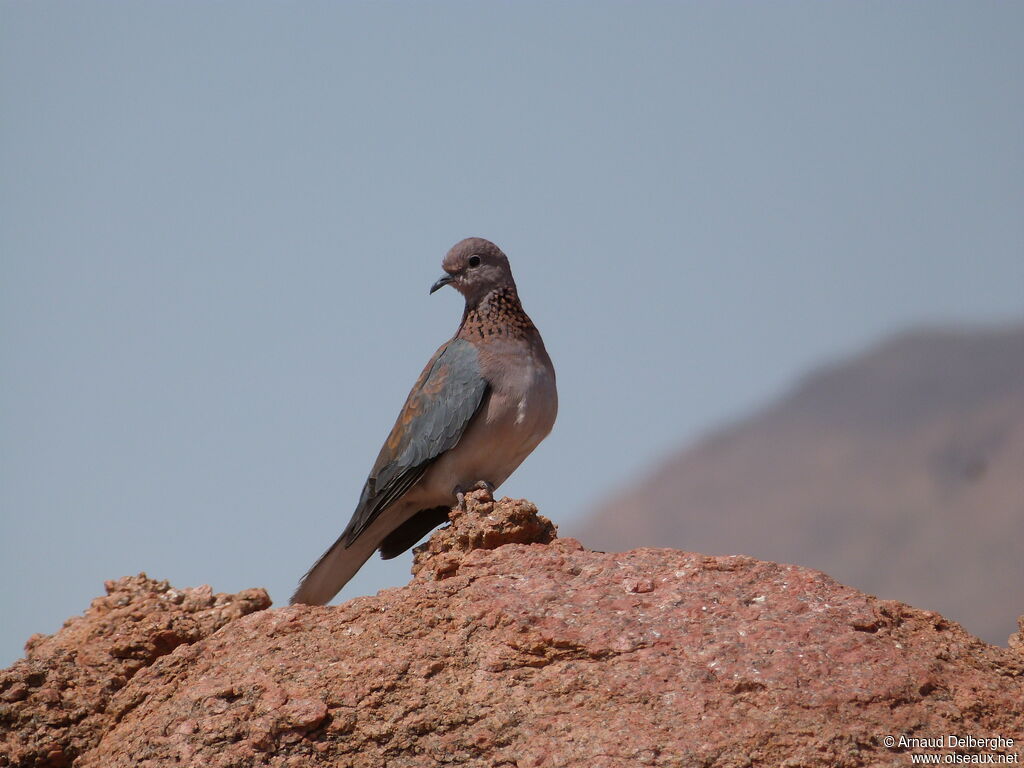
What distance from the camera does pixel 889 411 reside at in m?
61.7

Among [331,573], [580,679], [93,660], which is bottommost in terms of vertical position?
[580,679]

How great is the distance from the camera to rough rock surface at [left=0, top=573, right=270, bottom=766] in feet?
17.4

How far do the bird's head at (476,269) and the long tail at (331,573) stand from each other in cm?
157

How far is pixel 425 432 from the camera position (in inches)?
297

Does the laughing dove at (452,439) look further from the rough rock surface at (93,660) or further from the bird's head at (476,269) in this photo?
the rough rock surface at (93,660)

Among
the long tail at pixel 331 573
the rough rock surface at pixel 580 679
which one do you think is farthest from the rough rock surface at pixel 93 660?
the long tail at pixel 331 573

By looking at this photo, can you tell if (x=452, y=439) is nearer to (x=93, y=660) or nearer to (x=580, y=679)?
(x=93, y=660)

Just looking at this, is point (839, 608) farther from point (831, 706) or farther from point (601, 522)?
point (601, 522)

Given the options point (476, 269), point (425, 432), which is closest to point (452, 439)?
point (425, 432)

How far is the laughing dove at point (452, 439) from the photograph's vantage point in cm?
747

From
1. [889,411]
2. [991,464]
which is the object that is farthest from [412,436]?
[889,411]

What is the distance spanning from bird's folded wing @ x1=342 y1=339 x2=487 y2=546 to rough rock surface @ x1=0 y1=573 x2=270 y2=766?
4.80 ft

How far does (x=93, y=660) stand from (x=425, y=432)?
95.4 inches

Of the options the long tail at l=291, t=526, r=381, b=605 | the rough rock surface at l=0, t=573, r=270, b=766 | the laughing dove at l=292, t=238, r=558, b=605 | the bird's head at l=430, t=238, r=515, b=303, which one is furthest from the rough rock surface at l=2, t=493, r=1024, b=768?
the bird's head at l=430, t=238, r=515, b=303
